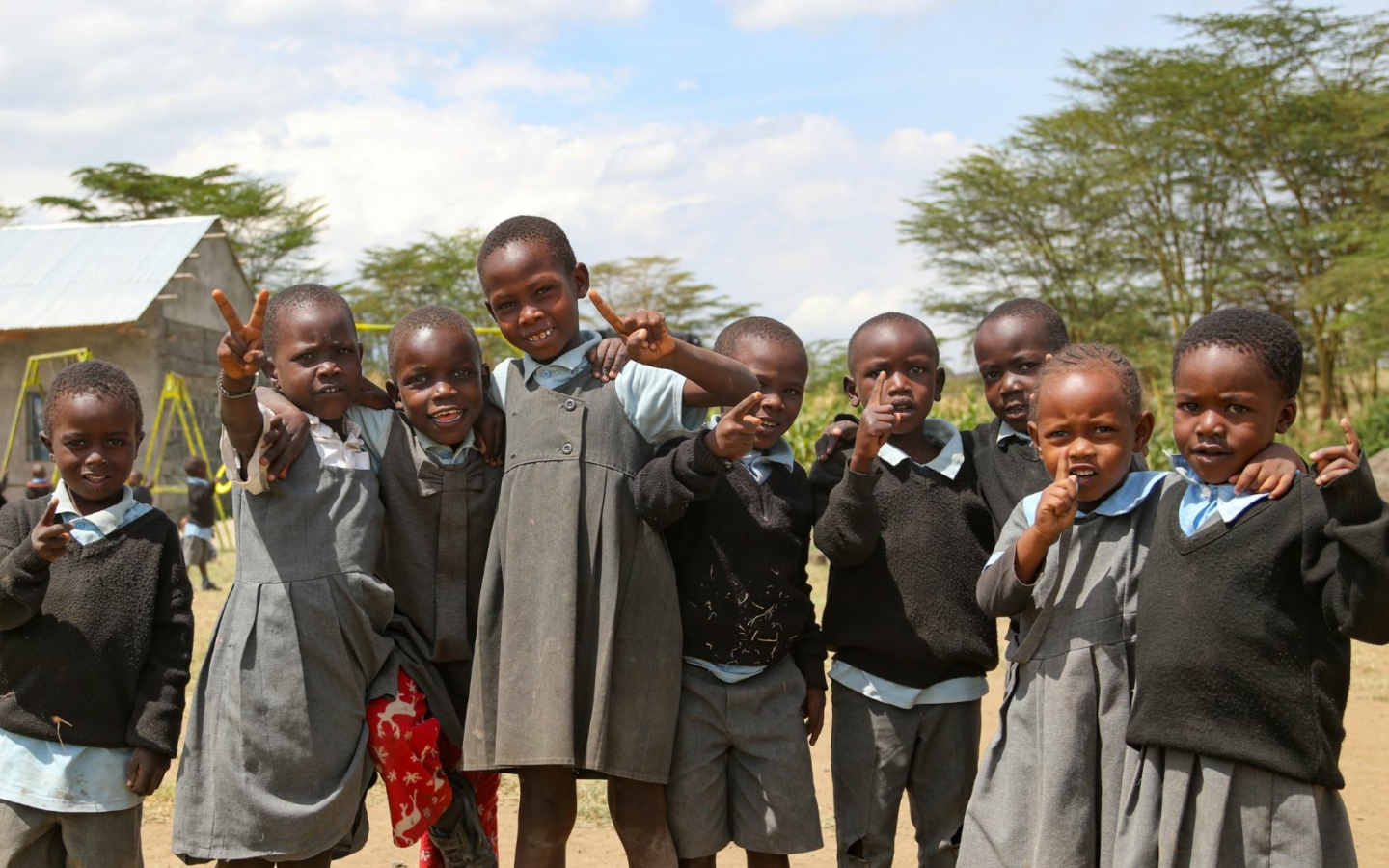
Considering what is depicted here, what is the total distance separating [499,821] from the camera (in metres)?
4.34

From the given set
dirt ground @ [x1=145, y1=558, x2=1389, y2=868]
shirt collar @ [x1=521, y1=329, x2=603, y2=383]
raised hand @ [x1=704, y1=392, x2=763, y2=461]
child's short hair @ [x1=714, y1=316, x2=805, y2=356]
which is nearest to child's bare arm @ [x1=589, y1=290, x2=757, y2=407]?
raised hand @ [x1=704, y1=392, x2=763, y2=461]

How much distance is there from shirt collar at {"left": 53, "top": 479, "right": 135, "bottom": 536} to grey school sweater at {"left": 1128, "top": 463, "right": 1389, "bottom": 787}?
2.17m

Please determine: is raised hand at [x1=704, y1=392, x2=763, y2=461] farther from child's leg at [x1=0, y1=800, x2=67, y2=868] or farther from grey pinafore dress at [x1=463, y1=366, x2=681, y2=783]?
child's leg at [x1=0, y1=800, x2=67, y2=868]

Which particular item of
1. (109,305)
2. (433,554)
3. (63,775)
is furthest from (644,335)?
(109,305)

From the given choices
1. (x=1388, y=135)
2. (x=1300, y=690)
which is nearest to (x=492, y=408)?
(x=1300, y=690)

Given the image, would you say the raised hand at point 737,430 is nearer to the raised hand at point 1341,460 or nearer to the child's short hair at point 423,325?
the child's short hair at point 423,325

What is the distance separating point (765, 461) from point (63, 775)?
1.67 meters

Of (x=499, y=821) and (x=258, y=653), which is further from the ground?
(x=258, y=653)

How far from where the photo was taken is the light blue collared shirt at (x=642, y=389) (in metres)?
2.72

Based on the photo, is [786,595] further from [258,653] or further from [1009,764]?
[258,653]

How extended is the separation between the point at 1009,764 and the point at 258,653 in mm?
1557

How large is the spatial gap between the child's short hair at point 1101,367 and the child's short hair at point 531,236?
106 centimetres

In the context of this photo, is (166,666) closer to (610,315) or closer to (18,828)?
(18,828)

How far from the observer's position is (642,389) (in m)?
2.73
